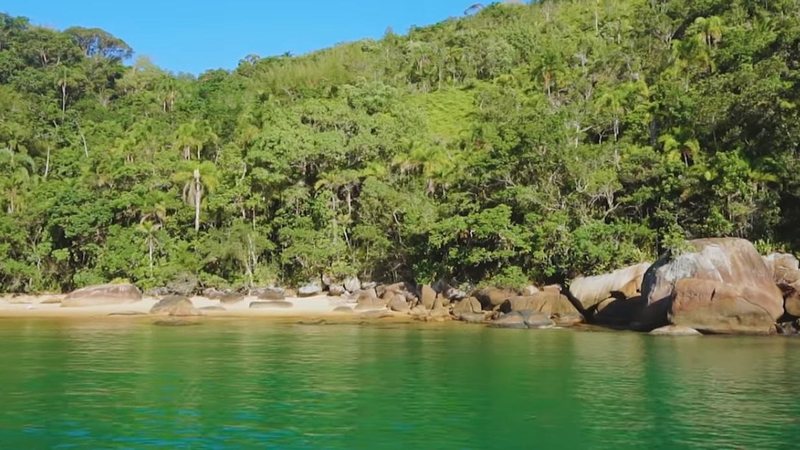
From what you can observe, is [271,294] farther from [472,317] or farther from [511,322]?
[511,322]

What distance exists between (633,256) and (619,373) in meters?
17.8

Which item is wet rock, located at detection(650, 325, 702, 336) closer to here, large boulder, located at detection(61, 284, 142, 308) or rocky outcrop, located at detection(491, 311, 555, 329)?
rocky outcrop, located at detection(491, 311, 555, 329)

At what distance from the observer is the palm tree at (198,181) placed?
166 feet

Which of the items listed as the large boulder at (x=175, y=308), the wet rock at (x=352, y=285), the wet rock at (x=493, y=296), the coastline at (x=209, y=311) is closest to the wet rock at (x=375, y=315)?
the coastline at (x=209, y=311)

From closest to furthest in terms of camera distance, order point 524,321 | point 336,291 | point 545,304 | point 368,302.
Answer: point 524,321, point 545,304, point 368,302, point 336,291

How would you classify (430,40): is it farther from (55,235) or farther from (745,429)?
(745,429)

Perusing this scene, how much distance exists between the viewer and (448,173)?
46.6 m

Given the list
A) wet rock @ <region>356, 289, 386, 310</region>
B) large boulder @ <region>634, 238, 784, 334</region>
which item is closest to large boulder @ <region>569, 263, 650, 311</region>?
large boulder @ <region>634, 238, 784, 334</region>

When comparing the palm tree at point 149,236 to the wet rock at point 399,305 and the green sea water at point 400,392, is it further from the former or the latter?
the green sea water at point 400,392

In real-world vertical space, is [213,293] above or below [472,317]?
above

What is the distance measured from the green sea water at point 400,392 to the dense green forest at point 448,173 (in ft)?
35.1

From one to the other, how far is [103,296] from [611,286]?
29.1m

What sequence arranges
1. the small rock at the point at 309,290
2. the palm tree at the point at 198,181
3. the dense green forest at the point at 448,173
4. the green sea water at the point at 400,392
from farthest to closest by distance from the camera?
the palm tree at the point at 198,181 → the small rock at the point at 309,290 → the dense green forest at the point at 448,173 → the green sea water at the point at 400,392

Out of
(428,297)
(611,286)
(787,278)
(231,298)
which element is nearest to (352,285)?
(428,297)
